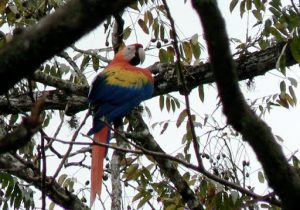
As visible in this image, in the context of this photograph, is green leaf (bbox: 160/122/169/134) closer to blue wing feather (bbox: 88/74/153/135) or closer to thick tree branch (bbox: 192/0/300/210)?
blue wing feather (bbox: 88/74/153/135)

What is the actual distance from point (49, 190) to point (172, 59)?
1.90 metres

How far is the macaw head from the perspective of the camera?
5.09 metres

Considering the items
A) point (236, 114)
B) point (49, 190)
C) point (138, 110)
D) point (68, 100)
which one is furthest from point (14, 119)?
point (236, 114)

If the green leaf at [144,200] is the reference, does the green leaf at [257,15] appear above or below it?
above

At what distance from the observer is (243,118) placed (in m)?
1.43

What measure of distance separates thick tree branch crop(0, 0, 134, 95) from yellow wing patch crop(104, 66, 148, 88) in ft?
11.0

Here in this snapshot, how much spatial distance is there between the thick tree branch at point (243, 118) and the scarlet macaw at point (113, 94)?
7.74 feet

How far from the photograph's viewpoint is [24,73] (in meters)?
1.21

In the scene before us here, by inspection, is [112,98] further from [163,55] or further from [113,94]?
[163,55]

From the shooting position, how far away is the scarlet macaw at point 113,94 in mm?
4023

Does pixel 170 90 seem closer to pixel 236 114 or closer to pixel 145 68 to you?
pixel 145 68

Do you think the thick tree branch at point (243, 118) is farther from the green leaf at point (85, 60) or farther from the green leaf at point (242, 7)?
the green leaf at point (85, 60)

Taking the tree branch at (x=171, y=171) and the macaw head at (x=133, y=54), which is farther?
the macaw head at (x=133, y=54)

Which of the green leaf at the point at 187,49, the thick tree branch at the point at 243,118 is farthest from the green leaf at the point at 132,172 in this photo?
the thick tree branch at the point at 243,118
